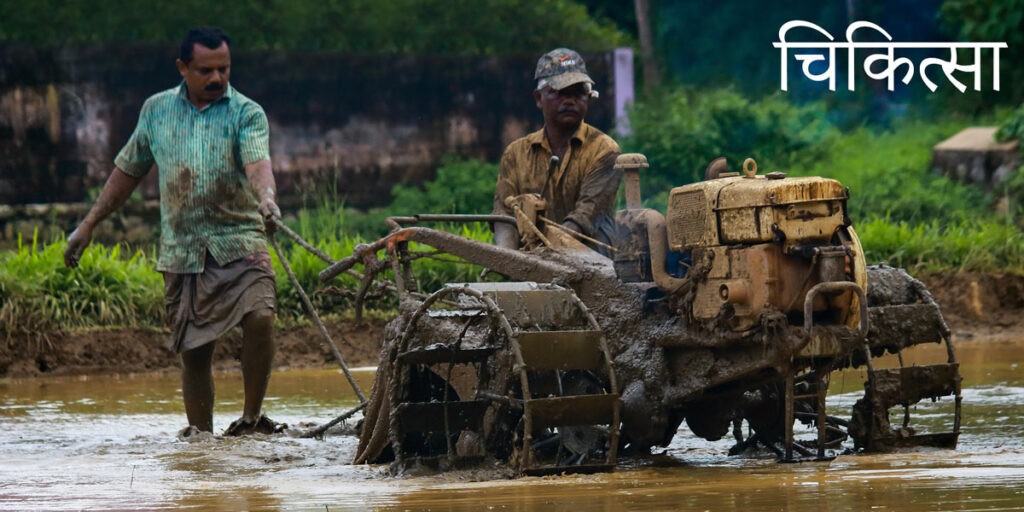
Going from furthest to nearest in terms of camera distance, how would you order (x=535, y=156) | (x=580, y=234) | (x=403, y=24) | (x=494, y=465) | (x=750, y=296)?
(x=403, y=24) < (x=535, y=156) < (x=580, y=234) < (x=494, y=465) < (x=750, y=296)

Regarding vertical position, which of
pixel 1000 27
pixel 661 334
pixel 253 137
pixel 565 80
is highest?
pixel 1000 27

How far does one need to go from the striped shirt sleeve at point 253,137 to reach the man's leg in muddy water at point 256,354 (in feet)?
2.86

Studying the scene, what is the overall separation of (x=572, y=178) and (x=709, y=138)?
9418mm

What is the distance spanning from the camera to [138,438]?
8.62m

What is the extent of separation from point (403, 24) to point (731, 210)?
41.6ft

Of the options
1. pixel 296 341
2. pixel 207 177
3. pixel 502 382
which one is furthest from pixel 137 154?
pixel 296 341

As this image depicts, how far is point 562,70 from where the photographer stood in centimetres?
834

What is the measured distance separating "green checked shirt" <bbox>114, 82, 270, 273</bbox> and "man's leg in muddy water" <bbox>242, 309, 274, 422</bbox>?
38cm

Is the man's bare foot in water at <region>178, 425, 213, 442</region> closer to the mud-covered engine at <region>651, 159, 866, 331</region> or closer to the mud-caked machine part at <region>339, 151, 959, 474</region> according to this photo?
the mud-caked machine part at <region>339, 151, 959, 474</region>

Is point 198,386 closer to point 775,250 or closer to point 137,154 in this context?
point 137,154

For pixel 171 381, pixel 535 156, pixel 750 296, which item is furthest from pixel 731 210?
pixel 171 381

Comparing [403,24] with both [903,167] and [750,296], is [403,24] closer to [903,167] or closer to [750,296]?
[903,167]

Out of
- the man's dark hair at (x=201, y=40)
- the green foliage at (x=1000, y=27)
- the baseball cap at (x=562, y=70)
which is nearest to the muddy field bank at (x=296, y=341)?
the man's dark hair at (x=201, y=40)

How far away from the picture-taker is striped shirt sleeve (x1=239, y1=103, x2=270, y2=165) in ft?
28.0
